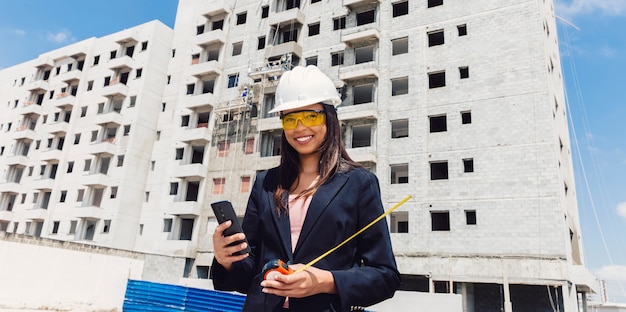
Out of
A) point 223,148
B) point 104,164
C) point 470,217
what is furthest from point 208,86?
point 470,217

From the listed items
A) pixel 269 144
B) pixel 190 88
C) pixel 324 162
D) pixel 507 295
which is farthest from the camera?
pixel 190 88

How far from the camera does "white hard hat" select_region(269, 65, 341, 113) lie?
234 cm

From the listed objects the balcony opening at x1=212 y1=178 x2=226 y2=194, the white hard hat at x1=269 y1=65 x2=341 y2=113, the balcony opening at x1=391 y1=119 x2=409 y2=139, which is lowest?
the white hard hat at x1=269 y1=65 x2=341 y2=113

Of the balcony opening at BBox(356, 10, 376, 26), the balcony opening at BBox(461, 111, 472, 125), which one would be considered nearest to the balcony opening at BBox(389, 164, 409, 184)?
the balcony opening at BBox(461, 111, 472, 125)

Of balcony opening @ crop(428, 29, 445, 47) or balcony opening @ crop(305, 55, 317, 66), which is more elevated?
balcony opening @ crop(305, 55, 317, 66)

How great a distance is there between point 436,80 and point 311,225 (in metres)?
25.5

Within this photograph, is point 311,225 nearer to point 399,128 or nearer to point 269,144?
point 399,128

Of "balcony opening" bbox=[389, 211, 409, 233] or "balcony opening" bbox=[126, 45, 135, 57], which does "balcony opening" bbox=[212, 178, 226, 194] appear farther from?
"balcony opening" bbox=[126, 45, 135, 57]

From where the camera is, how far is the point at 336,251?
2.05m

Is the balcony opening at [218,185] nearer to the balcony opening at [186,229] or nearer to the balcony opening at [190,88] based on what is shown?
the balcony opening at [186,229]

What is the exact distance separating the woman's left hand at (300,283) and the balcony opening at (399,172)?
2362 centimetres

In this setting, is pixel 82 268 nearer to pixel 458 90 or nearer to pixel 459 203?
pixel 459 203

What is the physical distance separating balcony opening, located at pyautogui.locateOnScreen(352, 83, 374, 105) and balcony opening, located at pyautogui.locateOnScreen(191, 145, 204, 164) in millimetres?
14128

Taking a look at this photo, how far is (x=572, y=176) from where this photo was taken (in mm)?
27891
